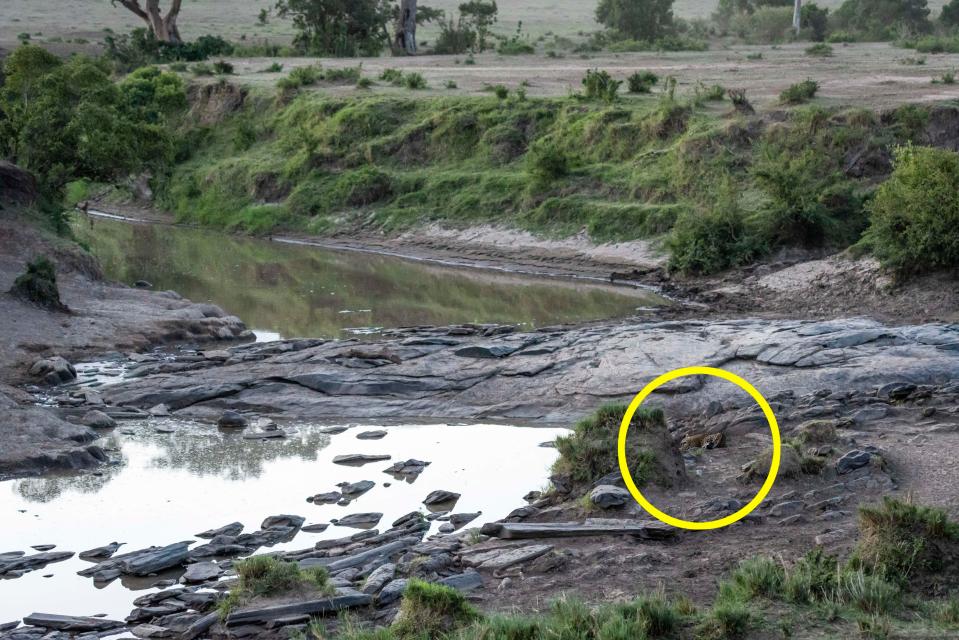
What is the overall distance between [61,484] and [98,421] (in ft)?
7.68

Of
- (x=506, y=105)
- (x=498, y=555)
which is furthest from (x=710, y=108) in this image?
(x=498, y=555)

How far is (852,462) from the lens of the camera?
36.3 ft

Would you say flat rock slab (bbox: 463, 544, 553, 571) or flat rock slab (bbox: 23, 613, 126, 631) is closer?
flat rock slab (bbox: 23, 613, 126, 631)

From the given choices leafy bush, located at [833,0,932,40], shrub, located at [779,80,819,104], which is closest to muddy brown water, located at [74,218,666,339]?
shrub, located at [779,80,819,104]

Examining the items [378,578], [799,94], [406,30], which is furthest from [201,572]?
[406,30]

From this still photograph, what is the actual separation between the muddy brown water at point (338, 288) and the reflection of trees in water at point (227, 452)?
6266mm

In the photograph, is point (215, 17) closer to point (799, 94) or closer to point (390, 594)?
point (799, 94)

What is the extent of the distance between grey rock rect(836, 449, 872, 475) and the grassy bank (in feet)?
42.7

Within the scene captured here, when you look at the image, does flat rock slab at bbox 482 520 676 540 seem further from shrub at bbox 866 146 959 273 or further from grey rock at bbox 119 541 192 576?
shrub at bbox 866 146 959 273

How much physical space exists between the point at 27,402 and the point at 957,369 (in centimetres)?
1140

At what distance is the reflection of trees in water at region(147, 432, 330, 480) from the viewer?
43.8 feet

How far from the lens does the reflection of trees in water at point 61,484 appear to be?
1223 centimetres

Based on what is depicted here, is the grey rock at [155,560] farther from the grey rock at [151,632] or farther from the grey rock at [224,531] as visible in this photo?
the grey rock at [151,632]

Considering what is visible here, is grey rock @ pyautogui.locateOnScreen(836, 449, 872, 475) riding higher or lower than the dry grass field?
lower
